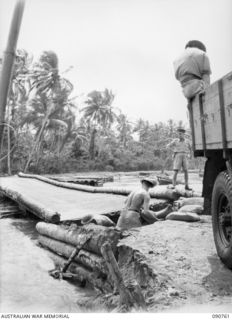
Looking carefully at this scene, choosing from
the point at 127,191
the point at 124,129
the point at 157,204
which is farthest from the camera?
the point at 124,129

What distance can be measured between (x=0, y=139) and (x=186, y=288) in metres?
2.55

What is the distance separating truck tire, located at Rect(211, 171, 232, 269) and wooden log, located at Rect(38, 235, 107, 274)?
1.43m

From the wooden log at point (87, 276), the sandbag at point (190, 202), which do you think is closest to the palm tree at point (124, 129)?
the sandbag at point (190, 202)

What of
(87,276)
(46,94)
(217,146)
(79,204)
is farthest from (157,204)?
(46,94)

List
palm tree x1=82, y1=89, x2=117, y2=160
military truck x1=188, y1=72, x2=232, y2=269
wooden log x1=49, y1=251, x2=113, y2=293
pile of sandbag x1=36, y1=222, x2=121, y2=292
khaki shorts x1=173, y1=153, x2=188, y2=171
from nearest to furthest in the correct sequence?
military truck x1=188, y1=72, x2=232, y2=269 → wooden log x1=49, y1=251, x2=113, y2=293 → pile of sandbag x1=36, y1=222, x2=121, y2=292 → khaki shorts x1=173, y1=153, x2=188, y2=171 → palm tree x1=82, y1=89, x2=117, y2=160

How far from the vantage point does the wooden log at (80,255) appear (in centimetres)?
451

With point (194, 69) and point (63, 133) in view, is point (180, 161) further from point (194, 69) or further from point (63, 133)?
point (63, 133)

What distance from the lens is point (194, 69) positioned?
4.05 meters

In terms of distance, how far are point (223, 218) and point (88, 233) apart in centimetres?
205

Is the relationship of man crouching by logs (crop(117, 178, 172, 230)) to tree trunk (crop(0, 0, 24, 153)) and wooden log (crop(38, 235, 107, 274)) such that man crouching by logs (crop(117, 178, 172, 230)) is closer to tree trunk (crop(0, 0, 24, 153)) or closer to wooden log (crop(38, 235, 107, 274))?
wooden log (crop(38, 235, 107, 274))

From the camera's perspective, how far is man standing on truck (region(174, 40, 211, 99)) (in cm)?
402

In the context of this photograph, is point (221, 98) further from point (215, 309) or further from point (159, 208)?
point (159, 208)

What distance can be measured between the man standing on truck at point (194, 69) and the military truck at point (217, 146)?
157mm

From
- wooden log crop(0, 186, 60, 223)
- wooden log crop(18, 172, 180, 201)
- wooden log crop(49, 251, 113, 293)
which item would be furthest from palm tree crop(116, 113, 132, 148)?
wooden log crop(49, 251, 113, 293)
